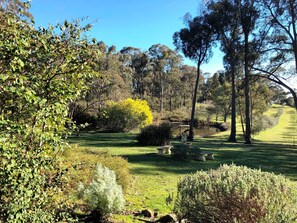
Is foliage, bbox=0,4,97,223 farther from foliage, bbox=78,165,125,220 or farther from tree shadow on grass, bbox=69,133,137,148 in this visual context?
tree shadow on grass, bbox=69,133,137,148

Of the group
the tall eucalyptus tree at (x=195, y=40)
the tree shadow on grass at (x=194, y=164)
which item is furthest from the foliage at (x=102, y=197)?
the tall eucalyptus tree at (x=195, y=40)

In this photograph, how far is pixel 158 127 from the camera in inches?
616

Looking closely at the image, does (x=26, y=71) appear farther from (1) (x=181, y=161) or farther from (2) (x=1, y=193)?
(1) (x=181, y=161)

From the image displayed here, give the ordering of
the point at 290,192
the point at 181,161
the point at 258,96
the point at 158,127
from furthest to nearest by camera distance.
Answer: the point at 258,96, the point at 158,127, the point at 181,161, the point at 290,192

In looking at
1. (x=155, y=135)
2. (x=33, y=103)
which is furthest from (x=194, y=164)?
(x=33, y=103)

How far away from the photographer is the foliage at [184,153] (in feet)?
37.2

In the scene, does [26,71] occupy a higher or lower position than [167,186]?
higher

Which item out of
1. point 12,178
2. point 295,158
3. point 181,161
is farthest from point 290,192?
point 295,158

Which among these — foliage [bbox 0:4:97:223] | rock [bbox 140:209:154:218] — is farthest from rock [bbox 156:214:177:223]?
foliage [bbox 0:4:97:223]

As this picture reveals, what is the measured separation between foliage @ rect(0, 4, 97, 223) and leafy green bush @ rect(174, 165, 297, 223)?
6.19ft

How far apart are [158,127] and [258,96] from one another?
20867mm

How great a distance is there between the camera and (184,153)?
444 inches

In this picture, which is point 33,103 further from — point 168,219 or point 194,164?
point 194,164

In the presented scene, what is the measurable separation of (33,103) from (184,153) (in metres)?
9.69
